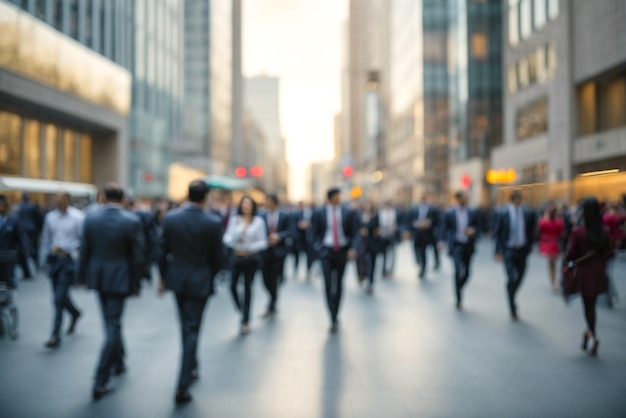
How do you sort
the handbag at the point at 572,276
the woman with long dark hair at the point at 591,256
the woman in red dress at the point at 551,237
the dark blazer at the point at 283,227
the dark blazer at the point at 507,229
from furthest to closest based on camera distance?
the woman in red dress at the point at 551,237
the dark blazer at the point at 283,227
the dark blazer at the point at 507,229
the handbag at the point at 572,276
the woman with long dark hair at the point at 591,256

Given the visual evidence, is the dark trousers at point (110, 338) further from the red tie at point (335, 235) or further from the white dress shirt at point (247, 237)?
the red tie at point (335, 235)

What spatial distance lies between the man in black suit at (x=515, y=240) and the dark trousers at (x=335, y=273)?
9.00ft

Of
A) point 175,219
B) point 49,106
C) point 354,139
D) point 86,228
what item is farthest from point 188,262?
point 354,139

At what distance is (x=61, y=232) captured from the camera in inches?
308

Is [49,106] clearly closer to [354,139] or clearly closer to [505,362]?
[505,362]

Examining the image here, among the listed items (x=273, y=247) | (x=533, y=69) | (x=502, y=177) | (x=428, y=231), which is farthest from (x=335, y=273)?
(x=533, y=69)

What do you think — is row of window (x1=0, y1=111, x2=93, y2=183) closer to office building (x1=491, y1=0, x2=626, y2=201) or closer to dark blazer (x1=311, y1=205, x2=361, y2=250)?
dark blazer (x1=311, y1=205, x2=361, y2=250)

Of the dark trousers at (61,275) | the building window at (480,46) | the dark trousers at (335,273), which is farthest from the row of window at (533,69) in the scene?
the dark trousers at (61,275)

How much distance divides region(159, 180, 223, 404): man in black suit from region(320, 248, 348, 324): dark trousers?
3.29m

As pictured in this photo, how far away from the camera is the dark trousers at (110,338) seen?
17.8 feet

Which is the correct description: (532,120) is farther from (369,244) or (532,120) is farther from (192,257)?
(192,257)

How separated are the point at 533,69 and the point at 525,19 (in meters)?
3.03

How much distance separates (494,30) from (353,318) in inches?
1760

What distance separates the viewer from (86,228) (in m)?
5.93
